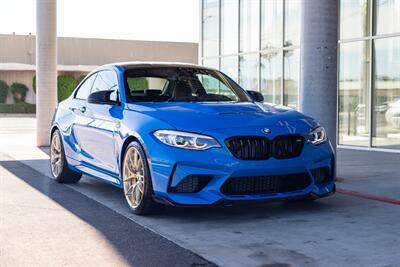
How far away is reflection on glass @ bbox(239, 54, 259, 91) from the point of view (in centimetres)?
2017

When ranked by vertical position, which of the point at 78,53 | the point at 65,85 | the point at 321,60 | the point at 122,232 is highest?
the point at 78,53

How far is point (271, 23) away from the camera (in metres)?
19.4

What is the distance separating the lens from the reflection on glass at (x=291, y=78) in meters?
18.3

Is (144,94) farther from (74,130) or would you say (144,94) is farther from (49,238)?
(49,238)

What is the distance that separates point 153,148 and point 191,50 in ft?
146

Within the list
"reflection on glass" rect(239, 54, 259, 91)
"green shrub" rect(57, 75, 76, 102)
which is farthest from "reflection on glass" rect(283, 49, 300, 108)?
"green shrub" rect(57, 75, 76, 102)

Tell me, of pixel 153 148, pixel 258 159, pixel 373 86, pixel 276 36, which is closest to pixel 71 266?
pixel 153 148

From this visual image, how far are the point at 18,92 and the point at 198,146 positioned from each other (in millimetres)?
39532

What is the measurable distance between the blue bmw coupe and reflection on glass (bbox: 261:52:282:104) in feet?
37.7

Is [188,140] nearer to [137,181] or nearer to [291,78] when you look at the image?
[137,181]

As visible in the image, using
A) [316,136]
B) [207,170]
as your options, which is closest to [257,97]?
[316,136]

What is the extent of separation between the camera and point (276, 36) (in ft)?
62.7

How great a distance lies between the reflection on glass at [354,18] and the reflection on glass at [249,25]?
3.94 metres

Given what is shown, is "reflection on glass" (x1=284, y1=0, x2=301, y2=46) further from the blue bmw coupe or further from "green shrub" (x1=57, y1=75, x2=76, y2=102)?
"green shrub" (x1=57, y1=75, x2=76, y2=102)
